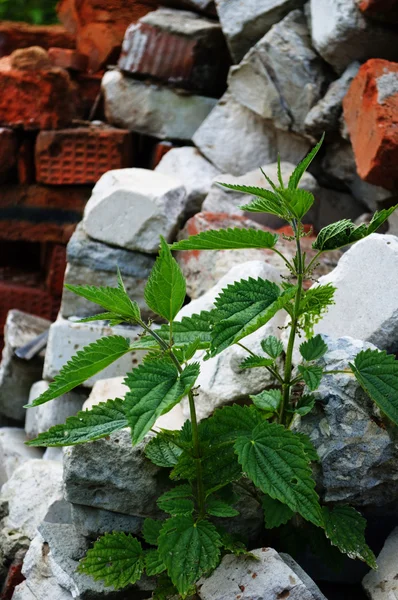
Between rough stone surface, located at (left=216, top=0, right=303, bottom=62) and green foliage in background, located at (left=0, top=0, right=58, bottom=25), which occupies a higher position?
rough stone surface, located at (left=216, top=0, right=303, bottom=62)

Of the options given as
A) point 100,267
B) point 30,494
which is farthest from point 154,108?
point 30,494

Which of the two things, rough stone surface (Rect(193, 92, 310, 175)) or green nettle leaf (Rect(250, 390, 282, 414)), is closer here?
green nettle leaf (Rect(250, 390, 282, 414))

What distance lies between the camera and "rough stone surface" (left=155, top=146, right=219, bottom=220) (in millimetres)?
3703

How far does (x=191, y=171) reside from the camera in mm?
3854

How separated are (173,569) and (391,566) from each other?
1.91 ft

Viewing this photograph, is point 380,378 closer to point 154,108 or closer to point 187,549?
point 187,549

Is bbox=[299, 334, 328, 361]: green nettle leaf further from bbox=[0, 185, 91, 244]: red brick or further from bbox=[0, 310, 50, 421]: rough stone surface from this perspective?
bbox=[0, 185, 91, 244]: red brick

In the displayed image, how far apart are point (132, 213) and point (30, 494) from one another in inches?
45.4

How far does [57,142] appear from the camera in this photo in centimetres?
406

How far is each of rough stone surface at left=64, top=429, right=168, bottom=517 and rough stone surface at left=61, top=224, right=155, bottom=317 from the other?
4.28 feet

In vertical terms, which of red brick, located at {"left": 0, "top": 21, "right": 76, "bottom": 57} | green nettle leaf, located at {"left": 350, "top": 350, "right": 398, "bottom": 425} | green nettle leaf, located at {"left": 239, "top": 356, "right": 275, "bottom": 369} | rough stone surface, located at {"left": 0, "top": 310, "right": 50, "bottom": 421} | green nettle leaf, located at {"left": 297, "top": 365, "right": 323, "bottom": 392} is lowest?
rough stone surface, located at {"left": 0, "top": 310, "right": 50, "bottom": 421}

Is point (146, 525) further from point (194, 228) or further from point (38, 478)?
point (194, 228)

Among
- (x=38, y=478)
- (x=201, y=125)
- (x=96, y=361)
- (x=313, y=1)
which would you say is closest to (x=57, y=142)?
(x=201, y=125)

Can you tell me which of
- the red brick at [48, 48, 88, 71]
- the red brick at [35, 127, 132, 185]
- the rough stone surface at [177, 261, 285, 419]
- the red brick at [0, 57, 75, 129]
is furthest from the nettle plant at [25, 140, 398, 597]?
the red brick at [48, 48, 88, 71]
